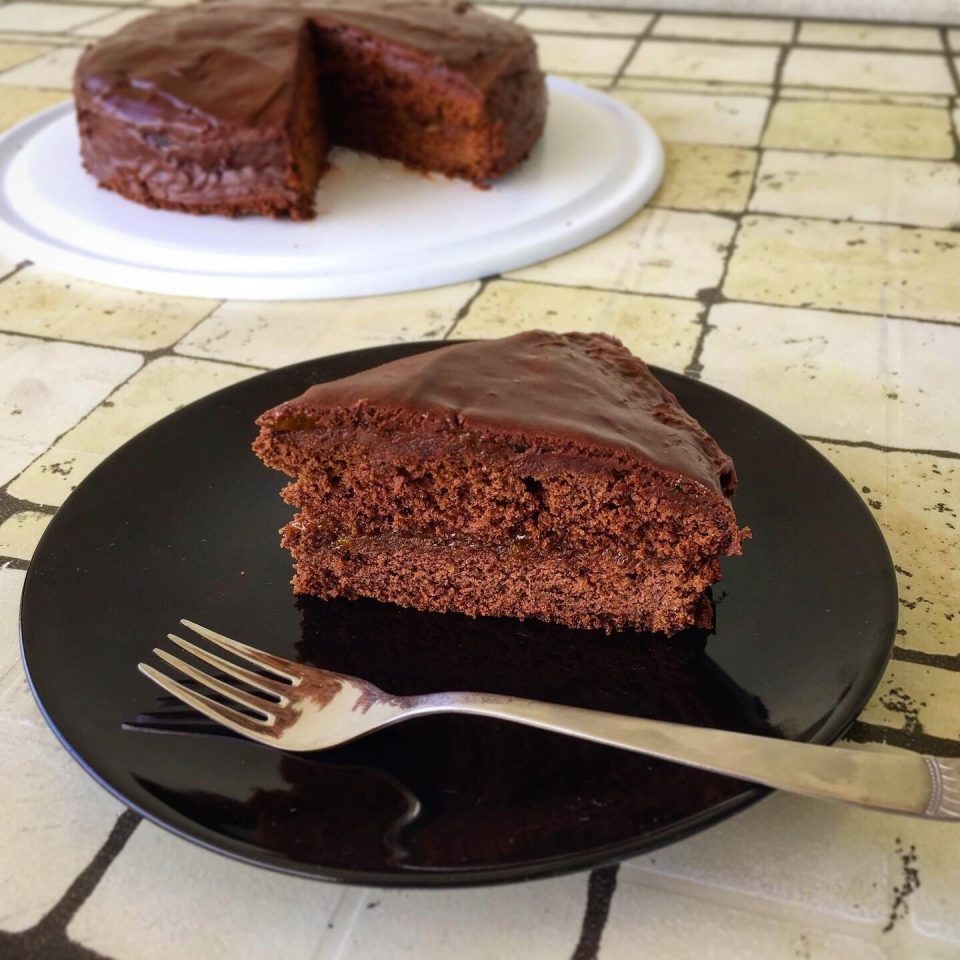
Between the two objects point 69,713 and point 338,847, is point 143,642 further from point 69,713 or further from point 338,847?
point 338,847

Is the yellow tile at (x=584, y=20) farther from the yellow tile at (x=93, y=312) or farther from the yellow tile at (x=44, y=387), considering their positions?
the yellow tile at (x=44, y=387)

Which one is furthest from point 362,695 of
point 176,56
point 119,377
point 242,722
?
point 176,56

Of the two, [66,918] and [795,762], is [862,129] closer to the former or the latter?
[795,762]

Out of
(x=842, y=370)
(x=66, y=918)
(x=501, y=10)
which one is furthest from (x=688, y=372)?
(x=501, y=10)

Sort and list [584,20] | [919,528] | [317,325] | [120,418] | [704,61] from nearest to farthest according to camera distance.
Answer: [919,528] → [120,418] → [317,325] → [704,61] → [584,20]

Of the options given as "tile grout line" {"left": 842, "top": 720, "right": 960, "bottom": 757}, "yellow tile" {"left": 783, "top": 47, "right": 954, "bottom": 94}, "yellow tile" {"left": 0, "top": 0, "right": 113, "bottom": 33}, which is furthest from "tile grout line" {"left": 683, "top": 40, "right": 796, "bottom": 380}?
"yellow tile" {"left": 0, "top": 0, "right": 113, "bottom": 33}

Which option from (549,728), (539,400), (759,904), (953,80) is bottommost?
(953,80)
